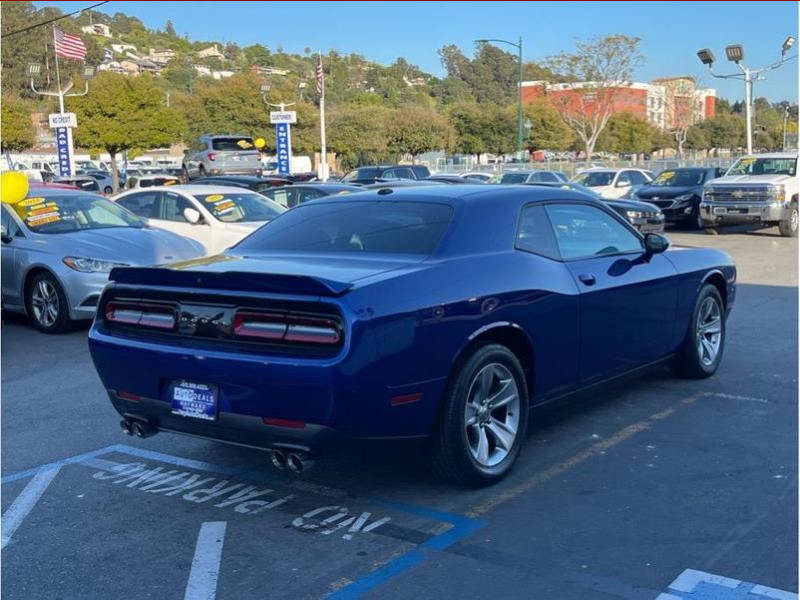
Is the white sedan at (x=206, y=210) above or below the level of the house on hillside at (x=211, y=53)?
below

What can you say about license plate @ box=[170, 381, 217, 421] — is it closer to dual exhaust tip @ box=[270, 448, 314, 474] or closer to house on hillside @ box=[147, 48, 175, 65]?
dual exhaust tip @ box=[270, 448, 314, 474]

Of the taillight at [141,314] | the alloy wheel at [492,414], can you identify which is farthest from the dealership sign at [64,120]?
the alloy wheel at [492,414]

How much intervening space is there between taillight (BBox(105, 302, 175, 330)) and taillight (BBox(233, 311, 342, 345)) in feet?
1.56

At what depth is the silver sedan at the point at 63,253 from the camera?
9539 mm

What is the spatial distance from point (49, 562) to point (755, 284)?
35.9 ft

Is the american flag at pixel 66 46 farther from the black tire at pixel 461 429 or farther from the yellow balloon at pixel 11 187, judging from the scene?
the black tire at pixel 461 429

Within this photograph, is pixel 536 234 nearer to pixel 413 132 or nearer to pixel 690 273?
pixel 690 273

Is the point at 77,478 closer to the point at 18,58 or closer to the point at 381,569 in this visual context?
the point at 381,569

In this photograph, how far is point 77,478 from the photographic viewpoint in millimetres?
5180

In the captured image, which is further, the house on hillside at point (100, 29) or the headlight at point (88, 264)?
the house on hillside at point (100, 29)

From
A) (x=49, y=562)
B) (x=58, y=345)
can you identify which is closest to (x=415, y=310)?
(x=49, y=562)

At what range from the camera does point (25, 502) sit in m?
4.80

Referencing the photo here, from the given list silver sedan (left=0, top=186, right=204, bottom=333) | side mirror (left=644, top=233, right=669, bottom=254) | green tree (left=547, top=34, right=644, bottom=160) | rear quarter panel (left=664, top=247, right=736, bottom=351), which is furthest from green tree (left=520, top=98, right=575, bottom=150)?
side mirror (left=644, top=233, right=669, bottom=254)

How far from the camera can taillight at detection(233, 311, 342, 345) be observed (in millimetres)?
4133
